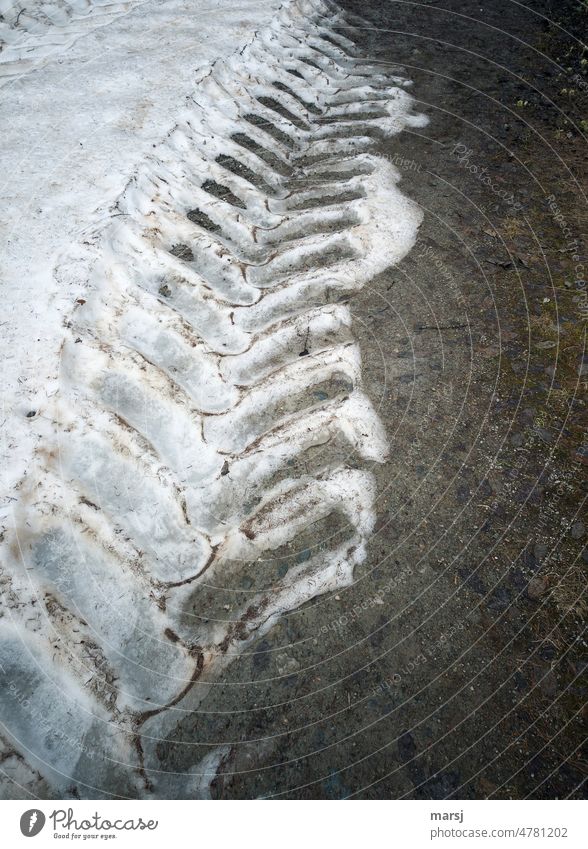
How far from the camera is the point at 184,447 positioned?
584cm

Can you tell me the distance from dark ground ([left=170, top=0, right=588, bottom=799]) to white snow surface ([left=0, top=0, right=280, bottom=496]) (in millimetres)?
3243

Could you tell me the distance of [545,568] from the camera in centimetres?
483

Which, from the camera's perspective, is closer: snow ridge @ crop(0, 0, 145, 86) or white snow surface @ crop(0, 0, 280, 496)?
white snow surface @ crop(0, 0, 280, 496)

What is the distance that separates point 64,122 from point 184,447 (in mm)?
5991

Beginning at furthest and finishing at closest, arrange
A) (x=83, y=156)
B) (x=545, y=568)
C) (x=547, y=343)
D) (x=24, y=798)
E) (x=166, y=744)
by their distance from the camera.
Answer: (x=83, y=156)
(x=547, y=343)
(x=545, y=568)
(x=166, y=744)
(x=24, y=798)

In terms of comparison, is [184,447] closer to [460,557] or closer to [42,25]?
[460,557]

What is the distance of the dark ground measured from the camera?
161 inches

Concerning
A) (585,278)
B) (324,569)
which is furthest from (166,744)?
(585,278)

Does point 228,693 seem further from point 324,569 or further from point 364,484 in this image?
A: point 364,484

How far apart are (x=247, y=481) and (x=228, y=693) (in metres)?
2.02
